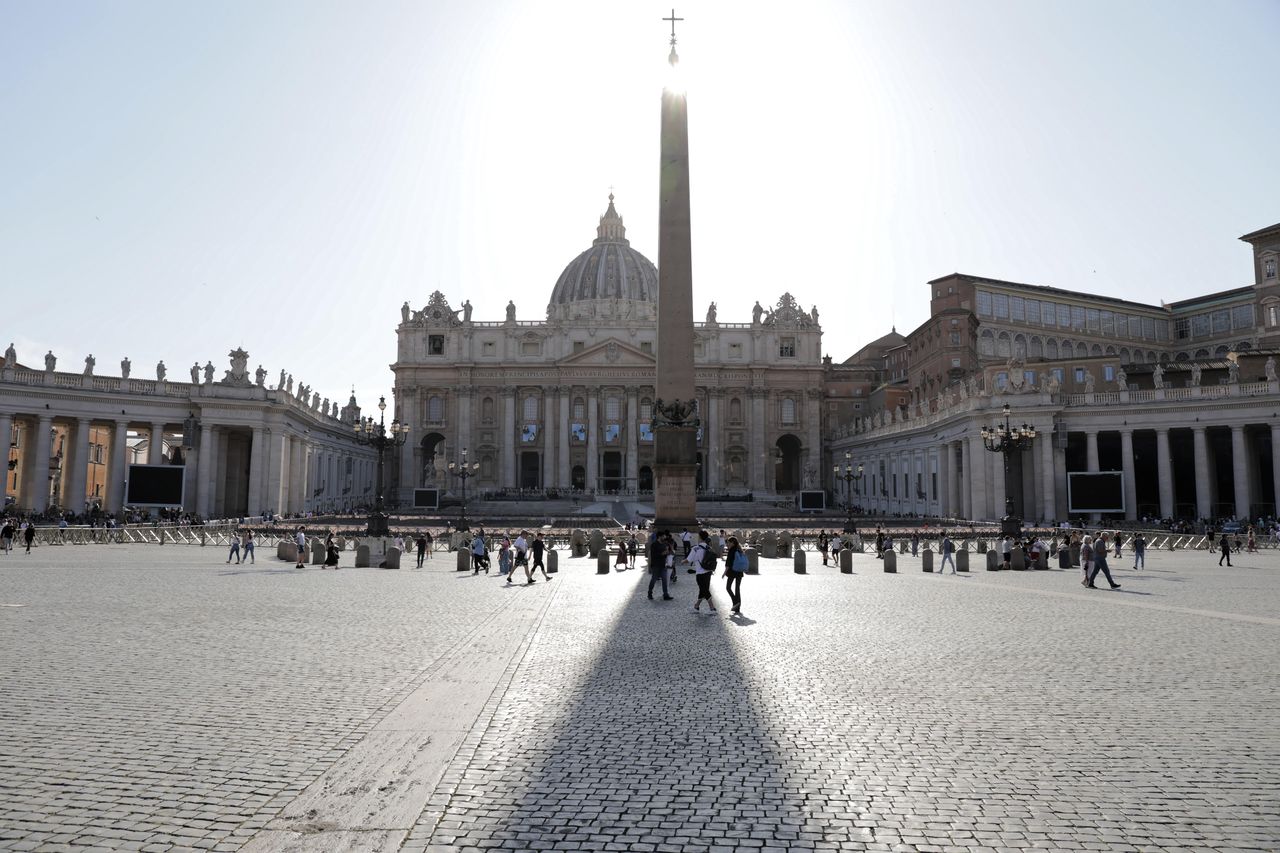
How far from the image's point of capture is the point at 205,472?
157ft

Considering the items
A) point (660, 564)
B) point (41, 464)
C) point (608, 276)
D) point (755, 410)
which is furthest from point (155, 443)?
point (608, 276)

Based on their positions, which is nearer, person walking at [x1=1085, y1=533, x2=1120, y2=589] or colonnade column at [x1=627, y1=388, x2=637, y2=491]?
person walking at [x1=1085, y1=533, x2=1120, y2=589]

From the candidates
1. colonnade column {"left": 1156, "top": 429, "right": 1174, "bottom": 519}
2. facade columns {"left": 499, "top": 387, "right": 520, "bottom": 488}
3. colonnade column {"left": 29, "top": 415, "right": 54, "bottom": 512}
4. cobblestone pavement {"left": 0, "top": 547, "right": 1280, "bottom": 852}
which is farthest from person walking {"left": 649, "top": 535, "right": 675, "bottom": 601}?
facade columns {"left": 499, "top": 387, "right": 520, "bottom": 488}

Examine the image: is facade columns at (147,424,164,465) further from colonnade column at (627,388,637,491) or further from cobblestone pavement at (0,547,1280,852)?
colonnade column at (627,388,637,491)

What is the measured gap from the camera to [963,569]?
24.4 meters

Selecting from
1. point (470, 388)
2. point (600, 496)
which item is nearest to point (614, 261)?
point (470, 388)

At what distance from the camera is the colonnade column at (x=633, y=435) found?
83812 mm

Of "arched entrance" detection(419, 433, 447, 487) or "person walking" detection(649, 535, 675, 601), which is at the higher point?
"arched entrance" detection(419, 433, 447, 487)

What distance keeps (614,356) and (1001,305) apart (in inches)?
1346

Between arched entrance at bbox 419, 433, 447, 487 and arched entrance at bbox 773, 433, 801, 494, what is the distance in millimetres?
33649

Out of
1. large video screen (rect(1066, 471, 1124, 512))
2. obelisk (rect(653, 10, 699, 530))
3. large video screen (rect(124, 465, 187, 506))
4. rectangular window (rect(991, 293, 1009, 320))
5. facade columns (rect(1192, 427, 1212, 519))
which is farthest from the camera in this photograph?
rectangular window (rect(991, 293, 1009, 320))

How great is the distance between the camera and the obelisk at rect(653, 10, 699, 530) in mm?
24141

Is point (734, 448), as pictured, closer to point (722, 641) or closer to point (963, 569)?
point (963, 569)

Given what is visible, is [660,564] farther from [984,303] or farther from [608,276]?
[608,276]
